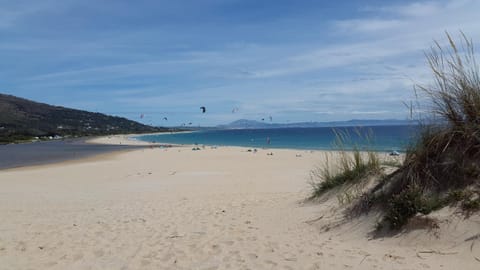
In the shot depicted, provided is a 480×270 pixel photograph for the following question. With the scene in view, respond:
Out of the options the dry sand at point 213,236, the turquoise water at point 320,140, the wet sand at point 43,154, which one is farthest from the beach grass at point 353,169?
the wet sand at point 43,154

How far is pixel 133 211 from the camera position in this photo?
328 inches

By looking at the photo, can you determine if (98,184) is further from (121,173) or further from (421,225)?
A: (421,225)

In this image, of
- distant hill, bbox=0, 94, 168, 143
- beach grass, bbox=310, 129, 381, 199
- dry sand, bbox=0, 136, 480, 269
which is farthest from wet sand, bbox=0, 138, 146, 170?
distant hill, bbox=0, 94, 168, 143

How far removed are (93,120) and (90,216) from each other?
13095cm

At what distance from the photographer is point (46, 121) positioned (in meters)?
109

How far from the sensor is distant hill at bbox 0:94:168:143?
87.3m

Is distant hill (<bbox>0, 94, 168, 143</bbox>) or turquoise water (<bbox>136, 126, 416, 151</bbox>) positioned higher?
distant hill (<bbox>0, 94, 168, 143</bbox>)

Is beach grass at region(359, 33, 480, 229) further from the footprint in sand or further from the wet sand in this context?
the wet sand

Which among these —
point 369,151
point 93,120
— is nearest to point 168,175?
point 369,151

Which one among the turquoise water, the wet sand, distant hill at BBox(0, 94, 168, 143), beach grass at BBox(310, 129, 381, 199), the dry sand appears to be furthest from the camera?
distant hill at BBox(0, 94, 168, 143)

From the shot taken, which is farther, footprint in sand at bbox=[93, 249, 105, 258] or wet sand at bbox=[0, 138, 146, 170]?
wet sand at bbox=[0, 138, 146, 170]

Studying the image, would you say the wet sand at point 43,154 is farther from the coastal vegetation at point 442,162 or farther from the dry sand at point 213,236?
the coastal vegetation at point 442,162

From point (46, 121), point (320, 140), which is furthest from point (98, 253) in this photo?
point (46, 121)

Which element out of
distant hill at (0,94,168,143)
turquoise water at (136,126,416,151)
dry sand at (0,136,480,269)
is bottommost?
dry sand at (0,136,480,269)
